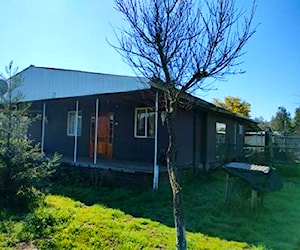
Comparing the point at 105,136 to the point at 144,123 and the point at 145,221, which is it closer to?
the point at 144,123

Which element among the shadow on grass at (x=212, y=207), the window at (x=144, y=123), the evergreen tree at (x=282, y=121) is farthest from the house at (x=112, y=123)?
the evergreen tree at (x=282, y=121)

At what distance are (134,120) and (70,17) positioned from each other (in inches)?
236

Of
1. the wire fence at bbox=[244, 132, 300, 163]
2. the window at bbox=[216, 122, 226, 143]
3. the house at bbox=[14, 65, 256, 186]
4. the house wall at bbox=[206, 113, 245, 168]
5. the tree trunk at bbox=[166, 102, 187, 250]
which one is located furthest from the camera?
the wire fence at bbox=[244, 132, 300, 163]

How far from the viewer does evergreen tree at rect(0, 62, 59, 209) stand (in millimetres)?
6750

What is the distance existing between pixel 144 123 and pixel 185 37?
8.71 meters

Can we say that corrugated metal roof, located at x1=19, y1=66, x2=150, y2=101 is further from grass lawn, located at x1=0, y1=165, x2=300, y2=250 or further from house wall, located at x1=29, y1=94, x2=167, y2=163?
grass lawn, located at x1=0, y1=165, x2=300, y2=250

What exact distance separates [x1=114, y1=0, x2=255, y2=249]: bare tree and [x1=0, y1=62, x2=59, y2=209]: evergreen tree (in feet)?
13.8

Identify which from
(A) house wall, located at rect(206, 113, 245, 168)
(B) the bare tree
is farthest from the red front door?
(B) the bare tree

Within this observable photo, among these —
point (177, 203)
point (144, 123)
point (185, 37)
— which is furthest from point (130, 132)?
point (185, 37)

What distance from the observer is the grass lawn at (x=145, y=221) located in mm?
4961

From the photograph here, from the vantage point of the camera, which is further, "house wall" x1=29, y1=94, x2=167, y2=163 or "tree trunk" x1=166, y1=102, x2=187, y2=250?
"house wall" x1=29, y1=94, x2=167, y2=163

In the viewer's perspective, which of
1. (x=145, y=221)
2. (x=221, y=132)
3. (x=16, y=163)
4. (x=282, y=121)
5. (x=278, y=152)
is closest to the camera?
(x=145, y=221)

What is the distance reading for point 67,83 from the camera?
1395 centimetres

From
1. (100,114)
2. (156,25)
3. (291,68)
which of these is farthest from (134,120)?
(156,25)
